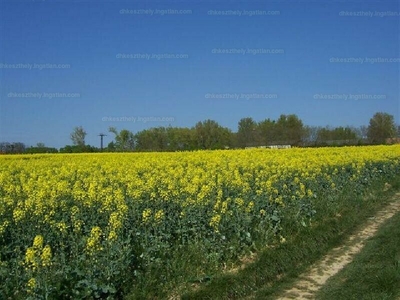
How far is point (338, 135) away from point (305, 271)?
71707 mm

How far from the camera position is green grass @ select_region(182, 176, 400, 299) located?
691cm

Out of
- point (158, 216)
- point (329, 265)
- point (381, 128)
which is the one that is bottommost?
point (329, 265)

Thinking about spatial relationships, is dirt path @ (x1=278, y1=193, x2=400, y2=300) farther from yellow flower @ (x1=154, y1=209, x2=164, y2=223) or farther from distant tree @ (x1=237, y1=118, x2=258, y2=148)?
distant tree @ (x1=237, y1=118, x2=258, y2=148)

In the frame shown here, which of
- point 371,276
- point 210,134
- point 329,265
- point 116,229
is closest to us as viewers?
point 371,276

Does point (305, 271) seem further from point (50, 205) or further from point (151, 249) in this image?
point (50, 205)

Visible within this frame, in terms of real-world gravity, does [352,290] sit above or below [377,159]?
below

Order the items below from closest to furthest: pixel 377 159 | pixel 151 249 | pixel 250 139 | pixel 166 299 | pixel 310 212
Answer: pixel 166 299, pixel 151 249, pixel 310 212, pixel 377 159, pixel 250 139

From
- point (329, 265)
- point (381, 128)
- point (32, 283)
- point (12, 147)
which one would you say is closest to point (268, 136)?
point (381, 128)

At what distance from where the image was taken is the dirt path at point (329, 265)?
6924 mm

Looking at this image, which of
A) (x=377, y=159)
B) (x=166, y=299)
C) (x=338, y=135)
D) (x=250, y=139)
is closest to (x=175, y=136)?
(x=250, y=139)

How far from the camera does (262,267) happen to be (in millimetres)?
7895

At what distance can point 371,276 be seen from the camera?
7312 millimetres

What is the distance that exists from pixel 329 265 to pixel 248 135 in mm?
67590

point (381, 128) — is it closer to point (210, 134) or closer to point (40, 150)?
point (210, 134)
